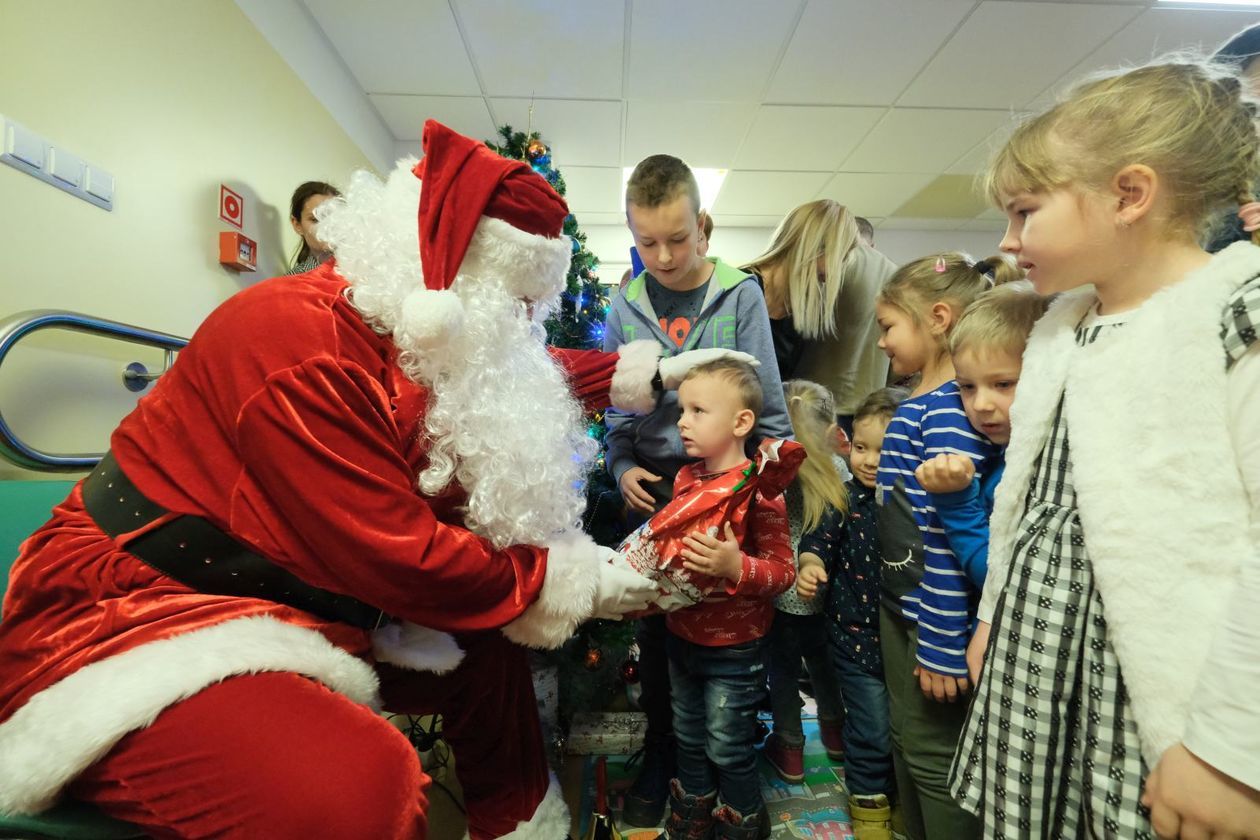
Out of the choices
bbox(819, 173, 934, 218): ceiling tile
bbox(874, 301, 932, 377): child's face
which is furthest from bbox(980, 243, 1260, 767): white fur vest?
bbox(819, 173, 934, 218): ceiling tile

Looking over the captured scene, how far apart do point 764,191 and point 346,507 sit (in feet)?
15.7

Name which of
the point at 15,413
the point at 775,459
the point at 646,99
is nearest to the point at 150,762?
the point at 775,459

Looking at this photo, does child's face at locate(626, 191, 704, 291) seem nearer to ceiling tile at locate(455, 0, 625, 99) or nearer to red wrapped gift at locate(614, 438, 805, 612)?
red wrapped gift at locate(614, 438, 805, 612)

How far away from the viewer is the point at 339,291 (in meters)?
1.05

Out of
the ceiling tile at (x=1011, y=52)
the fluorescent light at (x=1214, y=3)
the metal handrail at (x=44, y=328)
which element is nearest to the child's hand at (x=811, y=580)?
the metal handrail at (x=44, y=328)

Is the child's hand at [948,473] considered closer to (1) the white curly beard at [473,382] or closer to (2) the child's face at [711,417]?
(2) the child's face at [711,417]

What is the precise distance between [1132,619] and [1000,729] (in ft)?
0.90

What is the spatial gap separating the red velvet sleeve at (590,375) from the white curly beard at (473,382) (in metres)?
0.40

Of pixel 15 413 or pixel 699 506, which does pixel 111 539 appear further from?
pixel 15 413

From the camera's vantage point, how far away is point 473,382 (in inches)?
42.1

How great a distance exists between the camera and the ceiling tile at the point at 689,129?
3.72m

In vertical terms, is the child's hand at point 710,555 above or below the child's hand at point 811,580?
above

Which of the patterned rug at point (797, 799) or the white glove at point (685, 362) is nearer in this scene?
the white glove at point (685, 362)

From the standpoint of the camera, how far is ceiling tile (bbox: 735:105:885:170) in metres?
3.78
